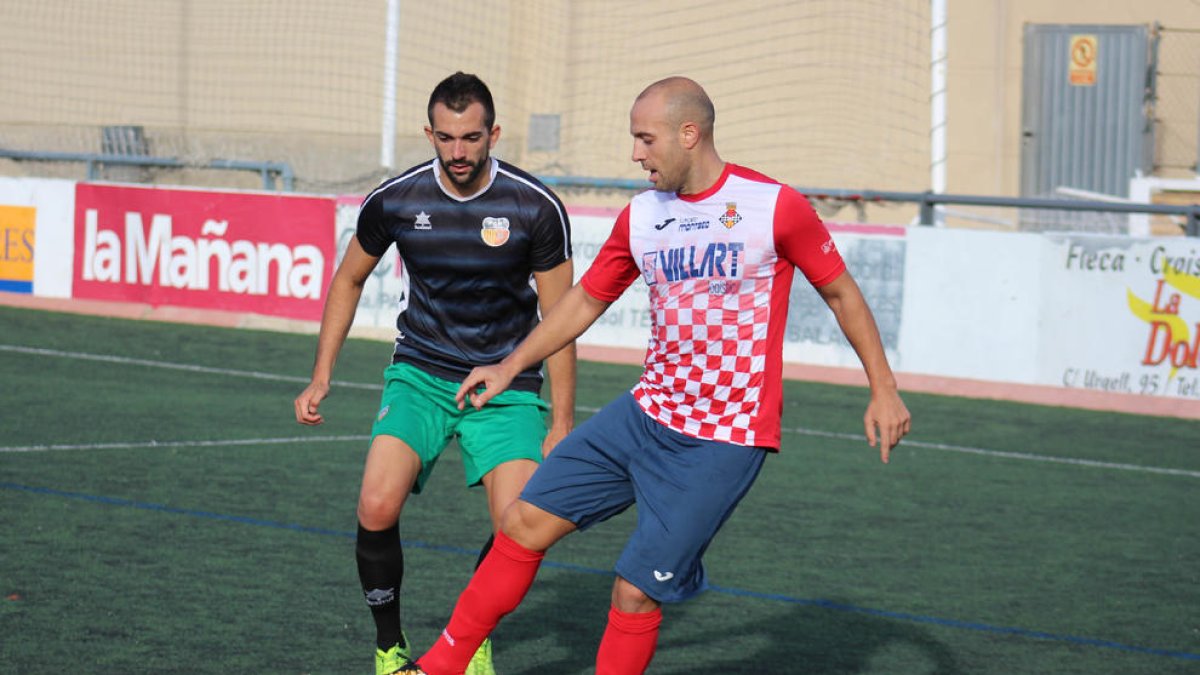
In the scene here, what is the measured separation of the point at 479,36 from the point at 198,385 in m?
12.4

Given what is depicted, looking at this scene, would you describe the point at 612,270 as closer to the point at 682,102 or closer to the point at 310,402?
A: the point at 682,102

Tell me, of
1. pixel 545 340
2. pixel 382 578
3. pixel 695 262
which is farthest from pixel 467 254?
pixel 695 262

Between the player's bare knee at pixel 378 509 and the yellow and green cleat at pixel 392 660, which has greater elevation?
the player's bare knee at pixel 378 509

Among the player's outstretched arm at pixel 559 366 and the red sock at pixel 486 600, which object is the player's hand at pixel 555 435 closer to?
the player's outstretched arm at pixel 559 366

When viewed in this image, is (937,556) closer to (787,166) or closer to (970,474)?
(970,474)

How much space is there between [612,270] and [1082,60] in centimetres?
1938

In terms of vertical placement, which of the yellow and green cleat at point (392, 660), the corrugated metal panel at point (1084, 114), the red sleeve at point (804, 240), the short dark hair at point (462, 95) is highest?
the corrugated metal panel at point (1084, 114)

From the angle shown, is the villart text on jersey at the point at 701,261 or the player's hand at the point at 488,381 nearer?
the villart text on jersey at the point at 701,261

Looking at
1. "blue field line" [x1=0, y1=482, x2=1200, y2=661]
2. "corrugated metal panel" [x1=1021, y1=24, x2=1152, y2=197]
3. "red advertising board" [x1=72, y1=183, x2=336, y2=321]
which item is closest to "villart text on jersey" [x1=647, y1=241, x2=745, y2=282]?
"blue field line" [x1=0, y1=482, x2=1200, y2=661]

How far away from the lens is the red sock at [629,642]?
16.9ft

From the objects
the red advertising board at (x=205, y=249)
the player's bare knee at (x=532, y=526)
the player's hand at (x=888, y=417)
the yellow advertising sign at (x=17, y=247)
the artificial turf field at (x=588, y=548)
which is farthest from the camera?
the yellow advertising sign at (x=17, y=247)

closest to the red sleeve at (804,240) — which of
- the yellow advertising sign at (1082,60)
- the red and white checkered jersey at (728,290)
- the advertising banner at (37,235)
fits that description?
the red and white checkered jersey at (728,290)

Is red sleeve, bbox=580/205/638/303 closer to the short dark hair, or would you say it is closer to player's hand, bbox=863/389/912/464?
the short dark hair

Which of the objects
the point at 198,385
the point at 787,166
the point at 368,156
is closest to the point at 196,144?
the point at 368,156
